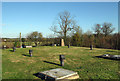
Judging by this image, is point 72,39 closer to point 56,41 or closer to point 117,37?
point 56,41

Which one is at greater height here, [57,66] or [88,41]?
[88,41]

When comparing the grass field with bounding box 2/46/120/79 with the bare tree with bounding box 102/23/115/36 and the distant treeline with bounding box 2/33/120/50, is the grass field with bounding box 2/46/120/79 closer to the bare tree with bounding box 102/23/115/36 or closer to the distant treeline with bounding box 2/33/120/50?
the distant treeline with bounding box 2/33/120/50

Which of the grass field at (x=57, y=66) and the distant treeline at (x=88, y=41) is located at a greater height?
the distant treeline at (x=88, y=41)

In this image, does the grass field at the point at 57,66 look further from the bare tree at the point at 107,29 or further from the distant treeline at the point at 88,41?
the bare tree at the point at 107,29

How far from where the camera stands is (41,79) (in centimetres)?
446

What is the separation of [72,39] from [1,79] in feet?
66.8

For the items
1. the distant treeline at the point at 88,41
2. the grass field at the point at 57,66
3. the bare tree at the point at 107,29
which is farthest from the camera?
the bare tree at the point at 107,29

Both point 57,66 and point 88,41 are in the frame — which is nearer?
point 57,66

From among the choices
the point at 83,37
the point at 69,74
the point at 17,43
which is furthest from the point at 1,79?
the point at 83,37

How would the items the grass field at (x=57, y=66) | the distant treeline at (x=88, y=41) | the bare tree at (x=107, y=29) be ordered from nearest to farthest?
the grass field at (x=57, y=66)
the distant treeline at (x=88, y=41)
the bare tree at (x=107, y=29)

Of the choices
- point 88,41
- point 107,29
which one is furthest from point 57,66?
point 107,29

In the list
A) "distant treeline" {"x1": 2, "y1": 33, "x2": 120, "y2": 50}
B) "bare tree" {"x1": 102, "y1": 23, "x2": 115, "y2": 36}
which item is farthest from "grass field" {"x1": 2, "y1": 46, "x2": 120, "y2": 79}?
"bare tree" {"x1": 102, "y1": 23, "x2": 115, "y2": 36}

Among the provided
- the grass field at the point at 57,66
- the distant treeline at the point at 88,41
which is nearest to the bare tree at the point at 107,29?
the distant treeline at the point at 88,41

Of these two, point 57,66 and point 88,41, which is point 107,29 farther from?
point 57,66
